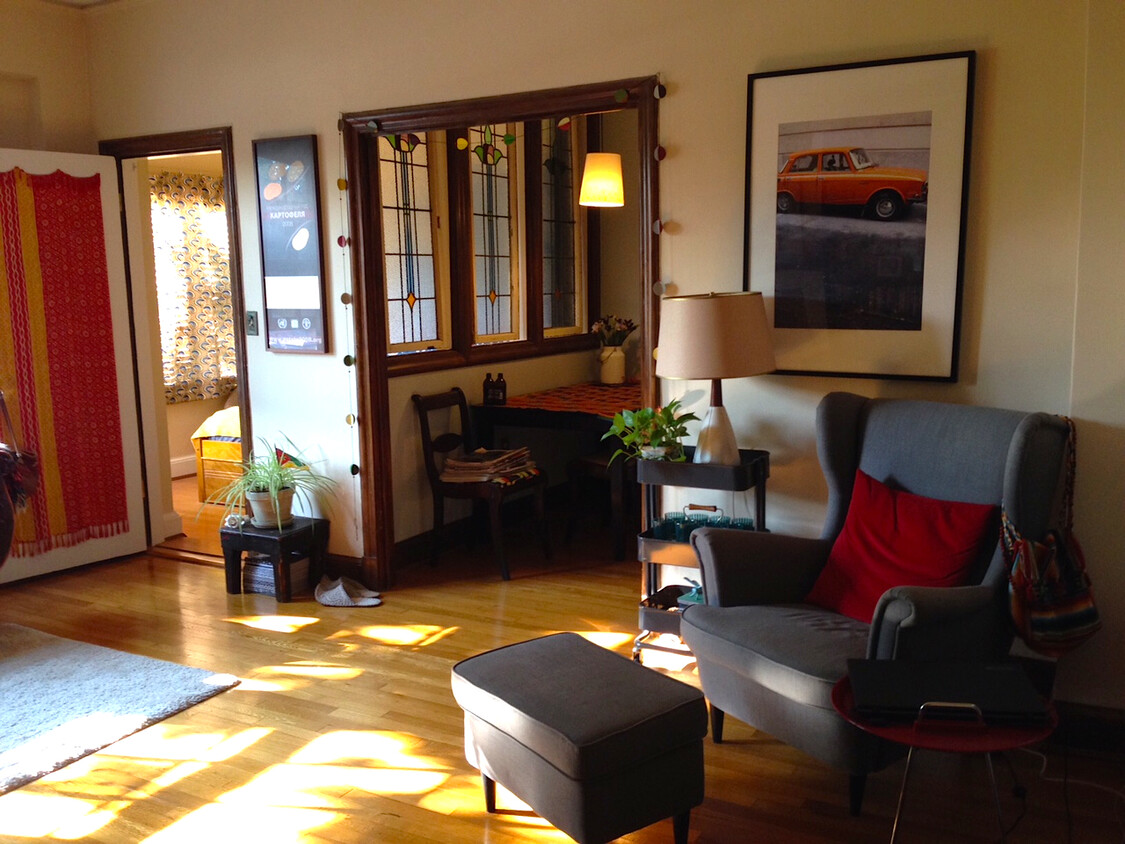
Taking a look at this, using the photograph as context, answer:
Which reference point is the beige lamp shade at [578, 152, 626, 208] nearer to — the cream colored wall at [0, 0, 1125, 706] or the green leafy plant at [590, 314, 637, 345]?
the green leafy plant at [590, 314, 637, 345]

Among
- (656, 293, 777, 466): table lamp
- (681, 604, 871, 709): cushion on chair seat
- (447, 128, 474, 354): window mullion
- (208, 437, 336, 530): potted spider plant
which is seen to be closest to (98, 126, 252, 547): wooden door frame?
(208, 437, 336, 530): potted spider plant

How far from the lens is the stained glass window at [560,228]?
20.9 ft

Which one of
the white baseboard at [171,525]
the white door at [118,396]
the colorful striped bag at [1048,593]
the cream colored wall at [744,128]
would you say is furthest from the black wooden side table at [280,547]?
the colorful striped bag at [1048,593]

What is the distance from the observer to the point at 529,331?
6.07m

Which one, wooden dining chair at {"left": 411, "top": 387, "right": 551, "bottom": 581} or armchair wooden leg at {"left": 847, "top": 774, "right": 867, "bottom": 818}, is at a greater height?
wooden dining chair at {"left": 411, "top": 387, "right": 551, "bottom": 581}

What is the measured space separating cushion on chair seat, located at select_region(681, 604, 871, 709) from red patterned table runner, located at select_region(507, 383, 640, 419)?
2.20m

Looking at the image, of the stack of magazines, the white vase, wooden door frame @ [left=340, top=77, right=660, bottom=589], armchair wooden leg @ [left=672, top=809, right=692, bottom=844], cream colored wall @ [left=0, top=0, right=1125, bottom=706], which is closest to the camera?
armchair wooden leg @ [left=672, top=809, right=692, bottom=844]

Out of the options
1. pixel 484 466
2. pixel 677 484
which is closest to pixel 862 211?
pixel 677 484

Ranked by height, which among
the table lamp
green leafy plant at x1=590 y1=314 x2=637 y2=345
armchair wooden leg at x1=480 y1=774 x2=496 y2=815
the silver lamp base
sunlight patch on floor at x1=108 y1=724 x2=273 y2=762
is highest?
the table lamp

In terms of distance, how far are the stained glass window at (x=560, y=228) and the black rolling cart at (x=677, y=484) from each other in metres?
2.88

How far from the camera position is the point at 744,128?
3521mm

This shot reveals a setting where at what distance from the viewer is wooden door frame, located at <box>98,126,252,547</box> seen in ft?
15.8

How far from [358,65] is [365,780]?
305cm

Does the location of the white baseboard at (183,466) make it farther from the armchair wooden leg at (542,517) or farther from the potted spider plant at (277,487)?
the armchair wooden leg at (542,517)
